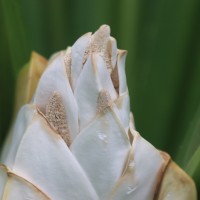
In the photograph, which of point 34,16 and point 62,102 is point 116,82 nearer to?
point 62,102

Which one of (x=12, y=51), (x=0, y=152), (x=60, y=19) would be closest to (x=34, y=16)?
(x=60, y=19)

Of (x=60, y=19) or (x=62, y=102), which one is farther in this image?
(x=60, y=19)

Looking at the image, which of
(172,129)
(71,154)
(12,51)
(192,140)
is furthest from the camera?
(172,129)

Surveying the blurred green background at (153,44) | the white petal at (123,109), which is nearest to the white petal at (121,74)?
the white petal at (123,109)

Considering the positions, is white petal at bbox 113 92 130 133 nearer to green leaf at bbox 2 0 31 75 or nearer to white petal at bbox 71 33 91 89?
white petal at bbox 71 33 91 89

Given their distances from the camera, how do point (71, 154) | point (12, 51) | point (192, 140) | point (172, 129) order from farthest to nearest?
point (172, 129) < point (12, 51) < point (192, 140) < point (71, 154)

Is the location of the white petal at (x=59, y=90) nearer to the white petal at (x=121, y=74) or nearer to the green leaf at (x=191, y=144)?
the white petal at (x=121, y=74)

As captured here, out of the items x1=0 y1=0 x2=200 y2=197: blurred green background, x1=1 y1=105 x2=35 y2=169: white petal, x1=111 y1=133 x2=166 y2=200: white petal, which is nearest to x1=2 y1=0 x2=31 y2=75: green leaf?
x1=0 y1=0 x2=200 y2=197: blurred green background
